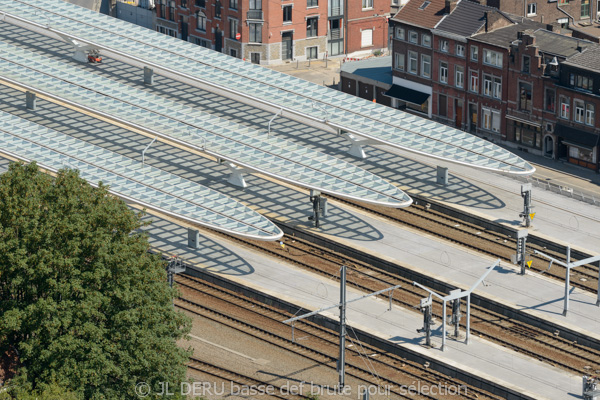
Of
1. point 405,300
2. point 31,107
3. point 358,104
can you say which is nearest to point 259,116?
point 358,104

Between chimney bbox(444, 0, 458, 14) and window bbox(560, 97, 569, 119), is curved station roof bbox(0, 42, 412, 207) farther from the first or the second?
chimney bbox(444, 0, 458, 14)

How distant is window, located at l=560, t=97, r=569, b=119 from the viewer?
400 ft

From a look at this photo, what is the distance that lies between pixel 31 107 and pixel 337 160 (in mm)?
30989

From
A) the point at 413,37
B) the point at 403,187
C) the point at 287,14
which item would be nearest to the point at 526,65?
the point at 413,37

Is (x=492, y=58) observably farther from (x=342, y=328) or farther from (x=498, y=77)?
(x=342, y=328)

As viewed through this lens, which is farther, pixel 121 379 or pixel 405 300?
pixel 405 300

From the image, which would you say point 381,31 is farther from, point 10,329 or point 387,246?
point 10,329

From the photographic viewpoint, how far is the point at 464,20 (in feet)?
432

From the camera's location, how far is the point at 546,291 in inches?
3907

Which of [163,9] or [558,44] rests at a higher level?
[558,44]

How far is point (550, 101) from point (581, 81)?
3.98 meters

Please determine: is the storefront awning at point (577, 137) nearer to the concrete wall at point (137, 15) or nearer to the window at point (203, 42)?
the window at point (203, 42)

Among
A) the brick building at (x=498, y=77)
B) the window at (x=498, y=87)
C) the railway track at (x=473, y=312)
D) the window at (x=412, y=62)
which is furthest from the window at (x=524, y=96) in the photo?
the railway track at (x=473, y=312)

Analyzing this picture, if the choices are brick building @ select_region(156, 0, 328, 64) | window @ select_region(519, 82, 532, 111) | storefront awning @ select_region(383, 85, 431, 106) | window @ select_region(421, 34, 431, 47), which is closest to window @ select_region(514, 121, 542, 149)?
window @ select_region(519, 82, 532, 111)
